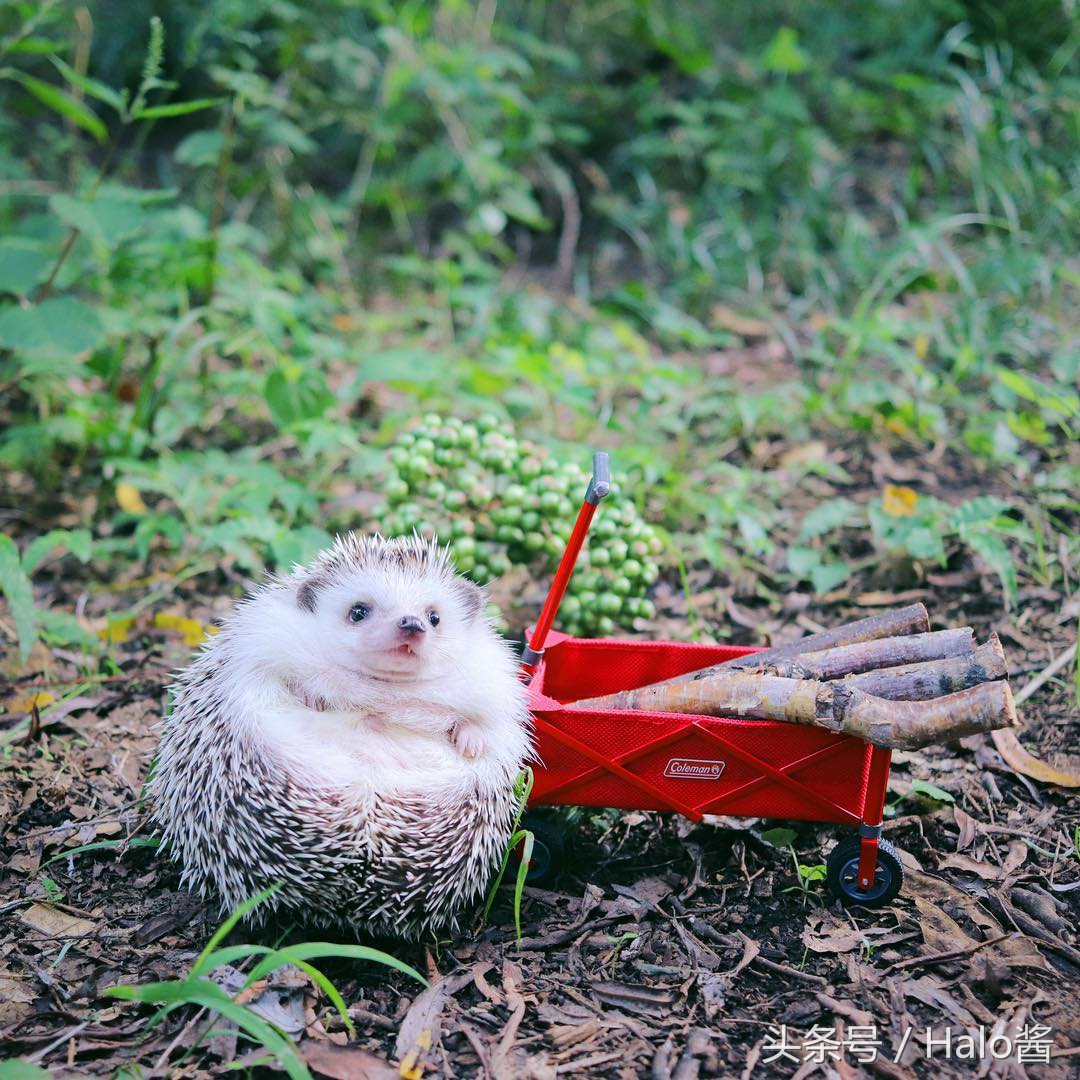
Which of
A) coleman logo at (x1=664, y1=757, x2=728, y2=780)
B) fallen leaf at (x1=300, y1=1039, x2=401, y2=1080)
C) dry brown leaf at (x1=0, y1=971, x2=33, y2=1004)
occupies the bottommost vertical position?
dry brown leaf at (x1=0, y1=971, x2=33, y2=1004)

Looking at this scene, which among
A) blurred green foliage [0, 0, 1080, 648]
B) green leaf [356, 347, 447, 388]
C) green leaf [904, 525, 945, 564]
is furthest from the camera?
green leaf [356, 347, 447, 388]

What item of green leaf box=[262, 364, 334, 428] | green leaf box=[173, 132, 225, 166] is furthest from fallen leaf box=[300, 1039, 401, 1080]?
green leaf box=[173, 132, 225, 166]

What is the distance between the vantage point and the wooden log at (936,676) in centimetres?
301

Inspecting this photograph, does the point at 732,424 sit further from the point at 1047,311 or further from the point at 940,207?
→ the point at 940,207

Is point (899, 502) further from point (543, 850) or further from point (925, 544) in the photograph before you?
point (543, 850)

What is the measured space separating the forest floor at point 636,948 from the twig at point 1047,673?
0.04 m

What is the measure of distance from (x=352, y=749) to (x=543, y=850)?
765 mm

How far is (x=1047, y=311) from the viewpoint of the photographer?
264 inches

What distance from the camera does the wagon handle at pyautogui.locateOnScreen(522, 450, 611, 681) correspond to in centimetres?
326

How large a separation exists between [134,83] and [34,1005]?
8.36 m

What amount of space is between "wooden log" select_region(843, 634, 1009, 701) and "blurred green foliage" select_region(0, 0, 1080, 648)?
1.35 metres

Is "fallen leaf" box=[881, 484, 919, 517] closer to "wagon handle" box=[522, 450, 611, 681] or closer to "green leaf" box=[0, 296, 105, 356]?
"wagon handle" box=[522, 450, 611, 681]

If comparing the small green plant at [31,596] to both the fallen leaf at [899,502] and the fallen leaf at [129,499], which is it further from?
the fallen leaf at [899,502]

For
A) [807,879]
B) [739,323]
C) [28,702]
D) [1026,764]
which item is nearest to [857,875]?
[807,879]
